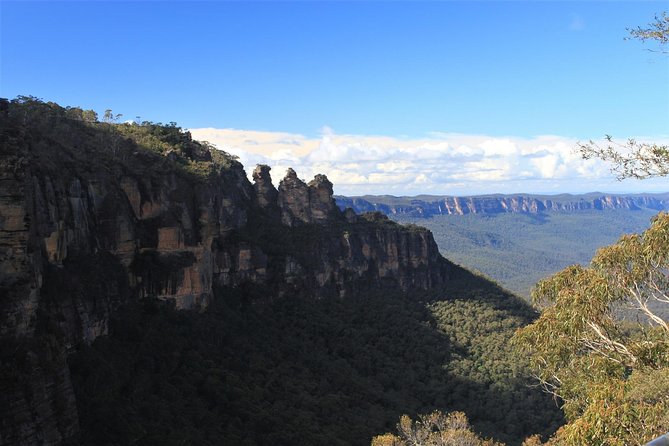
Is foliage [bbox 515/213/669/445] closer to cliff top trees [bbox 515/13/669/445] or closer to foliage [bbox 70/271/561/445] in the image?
cliff top trees [bbox 515/13/669/445]

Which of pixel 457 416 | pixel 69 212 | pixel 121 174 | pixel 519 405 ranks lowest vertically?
pixel 519 405

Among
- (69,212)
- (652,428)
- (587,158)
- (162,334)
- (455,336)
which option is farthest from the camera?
(455,336)

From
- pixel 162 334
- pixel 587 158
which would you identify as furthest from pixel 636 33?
pixel 162 334

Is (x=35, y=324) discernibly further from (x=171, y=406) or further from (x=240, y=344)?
(x=240, y=344)

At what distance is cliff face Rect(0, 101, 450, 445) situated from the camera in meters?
18.2

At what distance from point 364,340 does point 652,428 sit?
46.7m

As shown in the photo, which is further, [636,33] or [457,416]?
[457,416]

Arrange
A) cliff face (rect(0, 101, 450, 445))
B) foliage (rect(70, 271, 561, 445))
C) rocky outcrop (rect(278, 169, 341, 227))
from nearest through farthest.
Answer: cliff face (rect(0, 101, 450, 445)) → foliage (rect(70, 271, 561, 445)) → rocky outcrop (rect(278, 169, 341, 227))

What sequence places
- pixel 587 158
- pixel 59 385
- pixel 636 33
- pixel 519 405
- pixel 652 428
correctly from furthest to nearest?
pixel 519 405
pixel 59 385
pixel 587 158
pixel 636 33
pixel 652 428

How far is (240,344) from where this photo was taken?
129 ft

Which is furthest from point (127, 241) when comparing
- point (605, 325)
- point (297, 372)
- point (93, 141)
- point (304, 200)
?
point (304, 200)

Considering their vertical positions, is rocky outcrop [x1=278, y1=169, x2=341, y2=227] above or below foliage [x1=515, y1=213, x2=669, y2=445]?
above

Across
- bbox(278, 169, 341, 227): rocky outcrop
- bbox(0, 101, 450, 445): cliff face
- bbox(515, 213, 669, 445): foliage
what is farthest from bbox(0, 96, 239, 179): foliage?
bbox(515, 213, 669, 445): foliage

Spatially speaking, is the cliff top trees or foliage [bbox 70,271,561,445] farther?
foliage [bbox 70,271,561,445]
